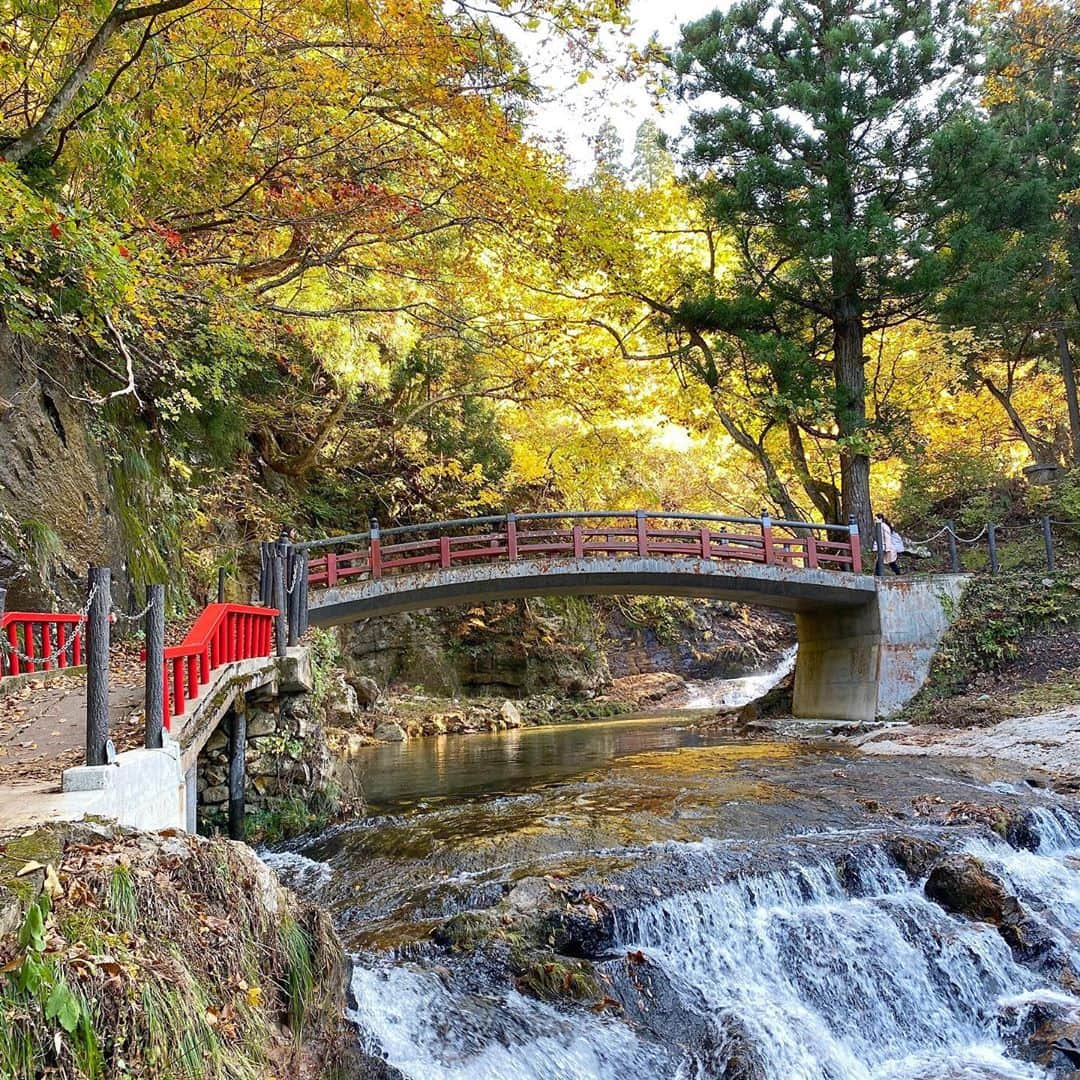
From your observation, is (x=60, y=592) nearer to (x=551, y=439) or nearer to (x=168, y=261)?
(x=168, y=261)

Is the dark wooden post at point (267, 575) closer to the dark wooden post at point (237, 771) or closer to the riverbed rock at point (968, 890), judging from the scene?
the dark wooden post at point (237, 771)

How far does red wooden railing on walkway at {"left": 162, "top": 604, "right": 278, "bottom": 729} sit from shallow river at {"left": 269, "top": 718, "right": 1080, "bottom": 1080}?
2.02 m

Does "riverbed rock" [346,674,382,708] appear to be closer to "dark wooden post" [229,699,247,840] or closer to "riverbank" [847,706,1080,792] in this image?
"dark wooden post" [229,699,247,840]

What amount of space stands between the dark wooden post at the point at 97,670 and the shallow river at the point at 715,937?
6.71 ft

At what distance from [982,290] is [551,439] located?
10.1 metres

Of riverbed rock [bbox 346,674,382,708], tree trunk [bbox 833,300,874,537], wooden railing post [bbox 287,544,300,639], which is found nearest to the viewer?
wooden railing post [bbox 287,544,300,639]

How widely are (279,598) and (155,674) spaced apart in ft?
16.2

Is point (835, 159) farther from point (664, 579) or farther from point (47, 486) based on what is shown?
point (47, 486)

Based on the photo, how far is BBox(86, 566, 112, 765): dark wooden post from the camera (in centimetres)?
443

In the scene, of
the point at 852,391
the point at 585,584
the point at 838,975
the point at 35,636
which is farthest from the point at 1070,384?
the point at 35,636

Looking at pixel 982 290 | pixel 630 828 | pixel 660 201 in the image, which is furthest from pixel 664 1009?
pixel 660 201

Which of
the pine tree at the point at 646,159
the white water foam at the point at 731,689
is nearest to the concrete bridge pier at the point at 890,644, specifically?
the white water foam at the point at 731,689

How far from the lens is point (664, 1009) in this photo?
518 cm

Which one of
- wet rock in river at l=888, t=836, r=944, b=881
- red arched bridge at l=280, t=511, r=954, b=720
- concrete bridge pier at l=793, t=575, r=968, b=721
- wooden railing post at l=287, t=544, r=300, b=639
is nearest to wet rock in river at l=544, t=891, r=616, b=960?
wet rock in river at l=888, t=836, r=944, b=881
